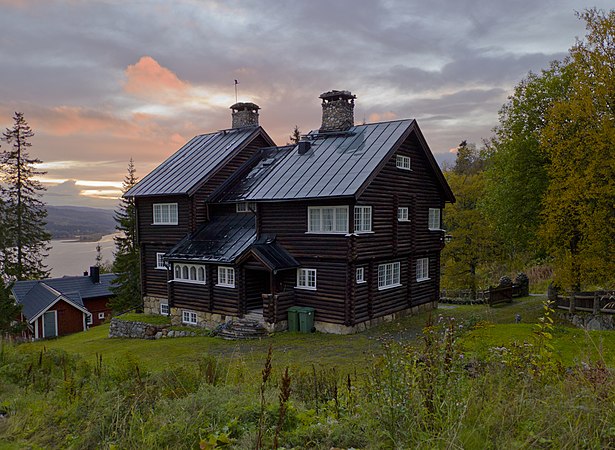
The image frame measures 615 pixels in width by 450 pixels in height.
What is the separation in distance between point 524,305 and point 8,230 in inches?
1793

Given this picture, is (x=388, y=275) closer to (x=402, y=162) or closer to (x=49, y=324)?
(x=402, y=162)

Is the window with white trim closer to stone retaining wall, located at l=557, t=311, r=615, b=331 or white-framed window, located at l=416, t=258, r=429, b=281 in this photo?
white-framed window, located at l=416, t=258, r=429, b=281

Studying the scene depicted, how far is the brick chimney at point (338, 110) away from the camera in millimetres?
25312

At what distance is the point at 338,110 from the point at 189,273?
12.4 metres

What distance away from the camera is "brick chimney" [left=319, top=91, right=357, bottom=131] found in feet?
83.0

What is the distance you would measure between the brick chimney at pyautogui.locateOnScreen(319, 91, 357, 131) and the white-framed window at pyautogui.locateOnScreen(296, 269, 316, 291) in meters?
8.80

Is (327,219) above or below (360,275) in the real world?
above

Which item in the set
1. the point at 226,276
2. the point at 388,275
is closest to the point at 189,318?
the point at 226,276

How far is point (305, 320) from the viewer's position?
2116 centimetres

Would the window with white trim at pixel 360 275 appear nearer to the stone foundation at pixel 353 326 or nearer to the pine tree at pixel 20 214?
the stone foundation at pixel 353 326

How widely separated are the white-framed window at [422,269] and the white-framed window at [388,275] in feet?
8.01

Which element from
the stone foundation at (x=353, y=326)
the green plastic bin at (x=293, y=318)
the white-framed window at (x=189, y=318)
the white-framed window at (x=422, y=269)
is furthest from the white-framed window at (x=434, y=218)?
the white-framed window at (x=189, y=318)

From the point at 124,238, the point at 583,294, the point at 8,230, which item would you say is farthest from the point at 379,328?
the point at 8,230

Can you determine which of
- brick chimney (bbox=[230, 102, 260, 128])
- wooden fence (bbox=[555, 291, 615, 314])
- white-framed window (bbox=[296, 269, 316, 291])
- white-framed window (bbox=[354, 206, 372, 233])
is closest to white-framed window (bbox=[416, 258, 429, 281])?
white-framed window (bbox=[354, 206, 372, 233])
